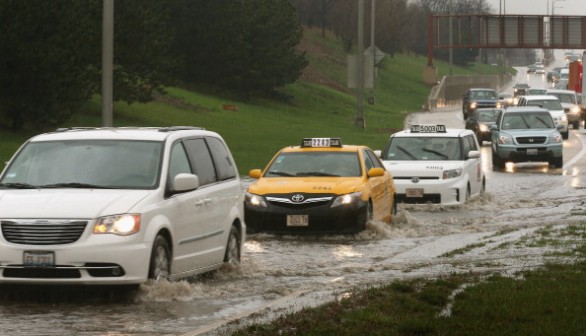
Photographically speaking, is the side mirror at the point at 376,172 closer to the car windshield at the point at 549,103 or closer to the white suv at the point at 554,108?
the white suv at the point at 554,108

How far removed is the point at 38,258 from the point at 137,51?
1382 inches

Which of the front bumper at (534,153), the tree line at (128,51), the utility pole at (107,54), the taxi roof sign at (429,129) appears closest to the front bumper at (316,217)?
the utility pole at (107,54)

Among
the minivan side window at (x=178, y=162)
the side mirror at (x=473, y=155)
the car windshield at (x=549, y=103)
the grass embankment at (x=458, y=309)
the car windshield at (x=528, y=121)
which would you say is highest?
the car windshield at (x=549, y=103)

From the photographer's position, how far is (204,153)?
580 inches

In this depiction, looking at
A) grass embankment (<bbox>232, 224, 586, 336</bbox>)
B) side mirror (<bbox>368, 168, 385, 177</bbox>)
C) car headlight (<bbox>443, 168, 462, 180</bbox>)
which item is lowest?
grass embankment (<bbox>232, 224, 586, 336</bbox>)

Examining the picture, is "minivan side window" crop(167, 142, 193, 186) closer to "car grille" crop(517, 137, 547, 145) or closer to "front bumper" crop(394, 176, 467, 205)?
"front bumper" crop(394, 176, 467, 205)

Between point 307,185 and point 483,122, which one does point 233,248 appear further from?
point 483,122

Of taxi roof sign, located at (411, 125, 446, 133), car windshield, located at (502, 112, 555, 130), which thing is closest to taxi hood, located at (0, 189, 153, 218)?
taxi roof sign, located at (411, 125, 446, 133)

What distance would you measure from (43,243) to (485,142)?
4481 centimetres

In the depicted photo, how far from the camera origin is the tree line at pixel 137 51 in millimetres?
37562

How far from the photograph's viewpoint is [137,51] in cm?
4681

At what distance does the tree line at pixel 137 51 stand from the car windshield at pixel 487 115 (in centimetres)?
1204

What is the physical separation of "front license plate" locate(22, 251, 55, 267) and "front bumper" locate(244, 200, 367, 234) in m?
8.05

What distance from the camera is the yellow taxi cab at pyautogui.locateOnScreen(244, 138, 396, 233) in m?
19.9
